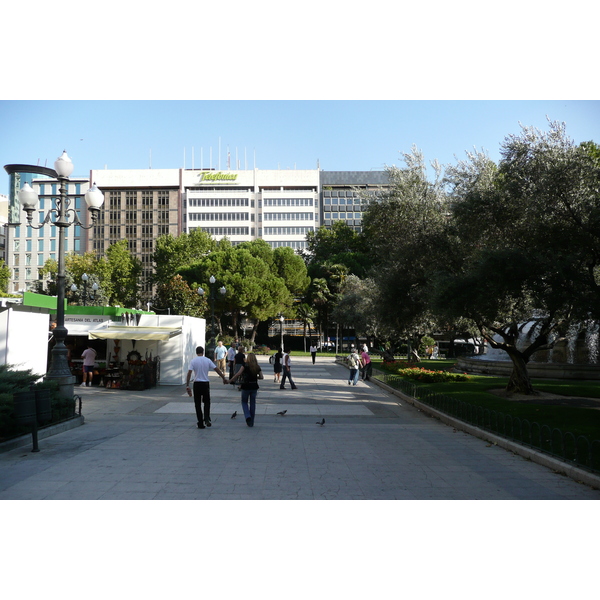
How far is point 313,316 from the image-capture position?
6538 centimetres

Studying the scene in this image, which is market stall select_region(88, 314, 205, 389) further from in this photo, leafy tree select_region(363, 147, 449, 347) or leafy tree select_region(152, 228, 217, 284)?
leafy tree select_region(152, 228, 217, 284)

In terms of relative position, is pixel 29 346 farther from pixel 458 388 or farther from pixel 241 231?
pixel 241 231

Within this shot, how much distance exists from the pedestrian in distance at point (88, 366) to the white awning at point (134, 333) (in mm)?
979

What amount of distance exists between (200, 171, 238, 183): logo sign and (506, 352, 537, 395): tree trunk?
9339 centimetres

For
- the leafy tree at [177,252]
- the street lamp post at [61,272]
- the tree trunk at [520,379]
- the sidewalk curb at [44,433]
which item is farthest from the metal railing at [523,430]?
the leafy tree at [177,252]

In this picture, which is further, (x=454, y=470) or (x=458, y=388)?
(x=458, y=388)

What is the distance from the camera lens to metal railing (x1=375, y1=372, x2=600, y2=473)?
8.26 metres

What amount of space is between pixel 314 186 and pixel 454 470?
10226 centimetres

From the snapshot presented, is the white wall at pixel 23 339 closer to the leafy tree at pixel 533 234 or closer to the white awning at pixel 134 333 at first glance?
the white awning at pixel 134 333

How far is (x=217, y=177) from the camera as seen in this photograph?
349 feet

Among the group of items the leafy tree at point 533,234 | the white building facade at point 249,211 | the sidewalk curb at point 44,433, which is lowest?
the sidewalk curb at point 44,433

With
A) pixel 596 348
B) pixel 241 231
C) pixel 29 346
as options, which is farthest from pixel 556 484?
pixel 241 231

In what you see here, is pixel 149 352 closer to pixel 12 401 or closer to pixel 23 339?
pixel 23 339

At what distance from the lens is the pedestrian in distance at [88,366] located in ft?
70.6
